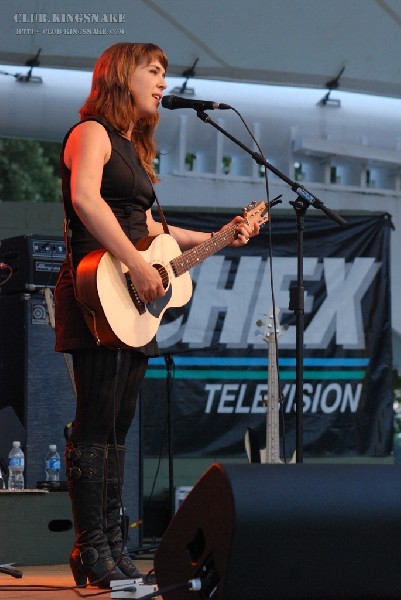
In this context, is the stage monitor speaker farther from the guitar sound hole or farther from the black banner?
the black banner

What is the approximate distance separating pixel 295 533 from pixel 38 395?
3112 mm

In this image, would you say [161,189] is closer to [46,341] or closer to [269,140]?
[269,140]

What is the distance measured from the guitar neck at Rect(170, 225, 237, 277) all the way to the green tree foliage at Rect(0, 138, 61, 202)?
17582 millimetres

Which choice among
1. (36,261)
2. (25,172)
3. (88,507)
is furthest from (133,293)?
(25,172)

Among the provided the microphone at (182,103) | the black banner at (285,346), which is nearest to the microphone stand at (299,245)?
the microphone at (182,103)

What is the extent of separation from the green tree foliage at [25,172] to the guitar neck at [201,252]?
1758cm

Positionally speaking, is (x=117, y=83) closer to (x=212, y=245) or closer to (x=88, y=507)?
(x=212, y=245)

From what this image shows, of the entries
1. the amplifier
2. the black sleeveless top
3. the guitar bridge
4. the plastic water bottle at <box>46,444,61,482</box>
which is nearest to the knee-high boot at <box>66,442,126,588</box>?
the black sleeveless top

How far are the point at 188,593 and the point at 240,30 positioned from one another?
5.45 meters

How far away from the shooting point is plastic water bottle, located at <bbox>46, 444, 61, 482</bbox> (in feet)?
16.5

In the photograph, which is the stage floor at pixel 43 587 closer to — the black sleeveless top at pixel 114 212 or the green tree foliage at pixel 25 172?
the black sleeveless top at pixel 114 212

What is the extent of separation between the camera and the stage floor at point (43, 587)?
10.3 feet

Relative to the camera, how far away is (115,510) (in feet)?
11.1

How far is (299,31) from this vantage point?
7242 millimetres
